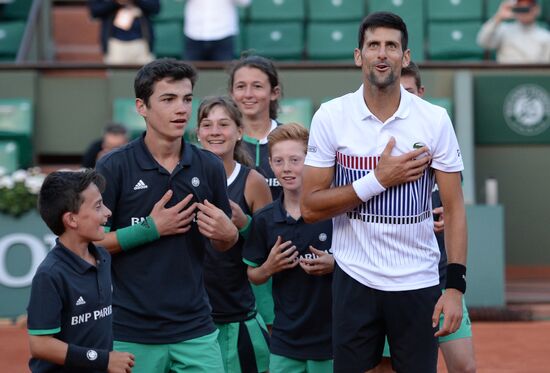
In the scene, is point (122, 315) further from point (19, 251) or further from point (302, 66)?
point (302, 66)

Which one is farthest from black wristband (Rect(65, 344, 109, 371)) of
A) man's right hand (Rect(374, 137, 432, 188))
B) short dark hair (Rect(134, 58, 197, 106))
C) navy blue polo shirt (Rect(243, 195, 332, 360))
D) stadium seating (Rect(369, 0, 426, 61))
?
stadium seating (Rect(369, 0, 426, 61))

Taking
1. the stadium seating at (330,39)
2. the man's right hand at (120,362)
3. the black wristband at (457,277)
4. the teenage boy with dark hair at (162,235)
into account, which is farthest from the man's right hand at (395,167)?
the stadium seating at (330,39)

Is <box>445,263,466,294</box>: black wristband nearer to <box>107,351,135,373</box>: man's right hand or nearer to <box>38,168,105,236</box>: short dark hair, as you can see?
<box>107,351,135,373</box>: man's right hand

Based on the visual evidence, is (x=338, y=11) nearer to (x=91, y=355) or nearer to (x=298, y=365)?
(x=298, y=365)

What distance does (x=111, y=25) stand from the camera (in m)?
12.2

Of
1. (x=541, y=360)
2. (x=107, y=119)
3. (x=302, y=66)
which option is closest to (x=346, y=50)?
(x=302, y=66)

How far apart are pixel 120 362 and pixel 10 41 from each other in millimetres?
9378

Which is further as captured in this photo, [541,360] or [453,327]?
[541,360]

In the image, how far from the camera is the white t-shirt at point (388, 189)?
15.4 ft

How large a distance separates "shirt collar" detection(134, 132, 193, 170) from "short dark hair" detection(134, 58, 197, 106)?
19 centimetres

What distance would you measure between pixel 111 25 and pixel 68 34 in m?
2.49

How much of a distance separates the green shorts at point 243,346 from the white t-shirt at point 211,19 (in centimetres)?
631

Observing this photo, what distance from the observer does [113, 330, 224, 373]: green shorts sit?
4.97 metres

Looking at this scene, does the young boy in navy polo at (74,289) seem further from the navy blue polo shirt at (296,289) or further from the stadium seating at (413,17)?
the stadium seating at (413,17)
